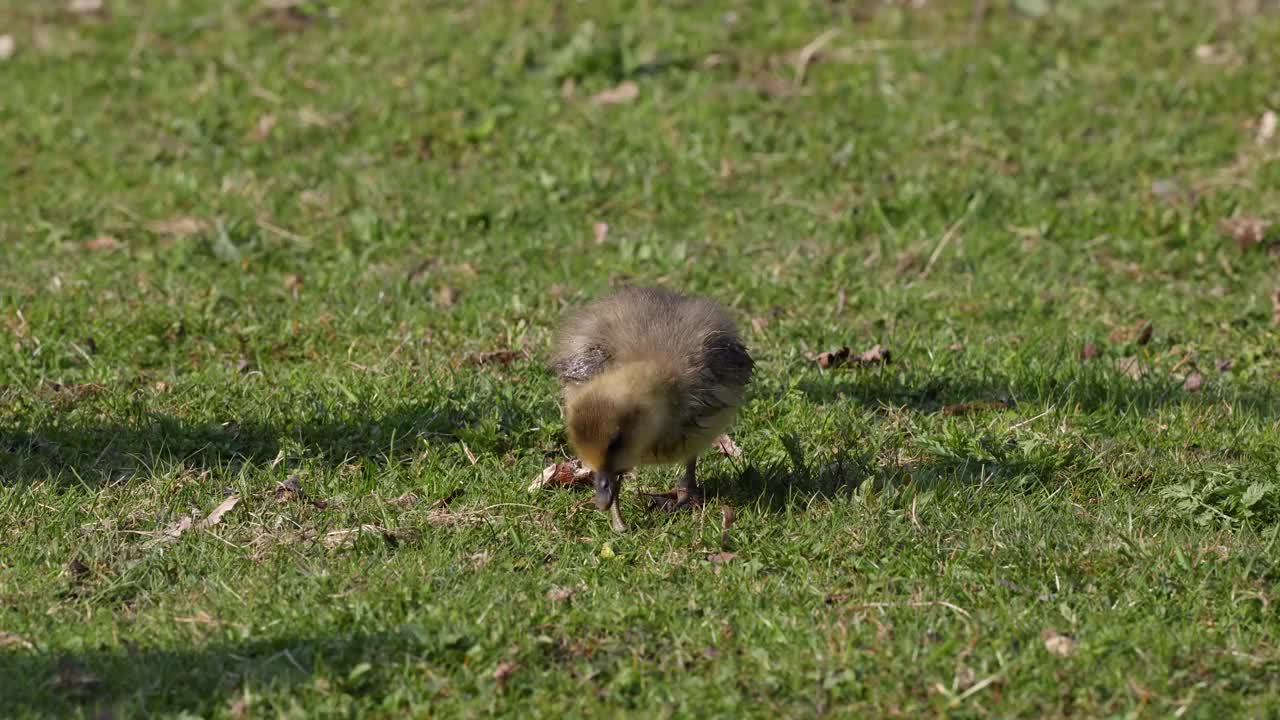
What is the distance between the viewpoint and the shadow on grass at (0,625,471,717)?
5.21 m

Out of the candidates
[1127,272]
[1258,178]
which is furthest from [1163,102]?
[1127,272]

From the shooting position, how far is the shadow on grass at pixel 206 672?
5207mm

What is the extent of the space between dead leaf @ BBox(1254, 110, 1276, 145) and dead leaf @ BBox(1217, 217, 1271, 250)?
4.60 ft

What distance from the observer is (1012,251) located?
1029cm

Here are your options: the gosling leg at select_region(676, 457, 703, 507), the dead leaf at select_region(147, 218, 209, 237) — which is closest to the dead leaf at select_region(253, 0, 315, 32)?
the dead leaf at select_region(147, 218, 209, 237)

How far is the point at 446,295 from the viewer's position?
952 cm

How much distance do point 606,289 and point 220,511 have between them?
3.52m

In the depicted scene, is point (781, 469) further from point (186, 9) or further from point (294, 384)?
point (186, 9)

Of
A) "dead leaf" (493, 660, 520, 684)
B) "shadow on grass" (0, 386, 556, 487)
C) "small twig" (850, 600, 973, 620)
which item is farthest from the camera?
"shadow on grass" (0, 386, 556, 487)

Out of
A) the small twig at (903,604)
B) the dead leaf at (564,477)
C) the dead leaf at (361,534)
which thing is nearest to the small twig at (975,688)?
the small twig at (903,604)

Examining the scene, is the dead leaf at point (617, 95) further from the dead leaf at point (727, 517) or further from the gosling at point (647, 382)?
the dead leaf at point (727, 517)

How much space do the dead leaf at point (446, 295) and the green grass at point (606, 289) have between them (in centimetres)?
3

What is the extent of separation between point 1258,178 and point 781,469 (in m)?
5.53

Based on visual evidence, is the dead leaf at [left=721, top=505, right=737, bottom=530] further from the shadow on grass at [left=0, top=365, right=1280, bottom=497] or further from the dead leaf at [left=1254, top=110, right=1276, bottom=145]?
the dead leaf at [left=1254, top=110, right=1276, bottom=145]
